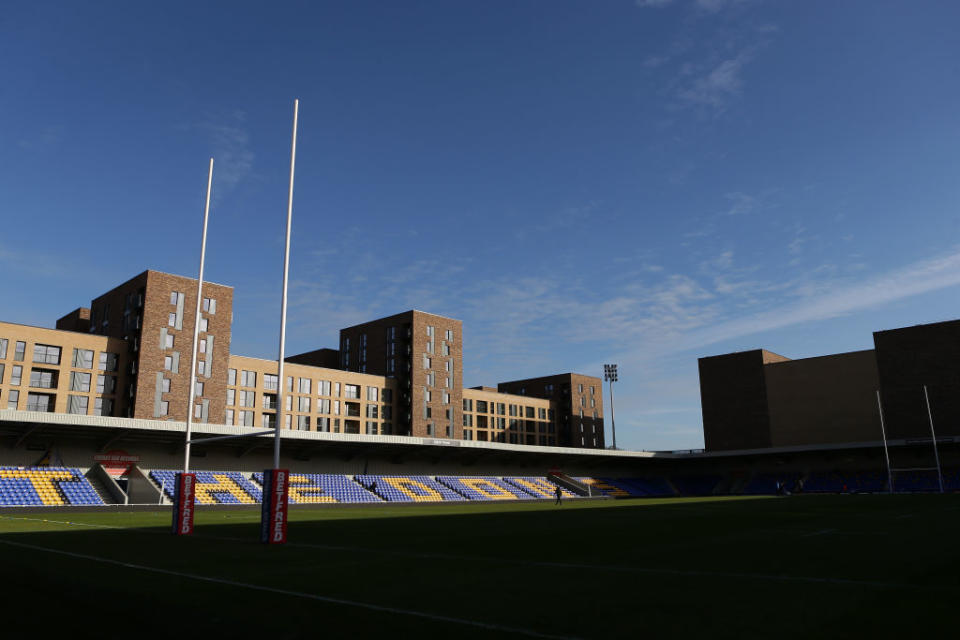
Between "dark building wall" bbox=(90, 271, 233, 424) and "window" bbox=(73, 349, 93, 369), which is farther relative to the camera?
"dark building wall" bbox=(90, 271, 233, 424)

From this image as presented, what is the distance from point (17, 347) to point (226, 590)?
7454 centimetres

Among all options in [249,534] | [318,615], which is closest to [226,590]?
[318,615]

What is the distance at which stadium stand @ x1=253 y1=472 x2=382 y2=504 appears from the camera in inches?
2392

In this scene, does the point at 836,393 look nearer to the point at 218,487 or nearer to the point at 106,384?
the point at 218,487

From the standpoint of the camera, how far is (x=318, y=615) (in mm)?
8945

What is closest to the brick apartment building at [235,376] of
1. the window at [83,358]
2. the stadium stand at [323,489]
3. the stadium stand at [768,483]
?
the window at [83,358]

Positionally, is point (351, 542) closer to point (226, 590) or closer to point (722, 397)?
point (226, 590)

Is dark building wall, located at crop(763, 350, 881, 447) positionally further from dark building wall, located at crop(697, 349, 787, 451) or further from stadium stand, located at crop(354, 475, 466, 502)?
stadium stand, located at crop(354, 475, 466, 502)

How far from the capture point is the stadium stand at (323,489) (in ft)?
199

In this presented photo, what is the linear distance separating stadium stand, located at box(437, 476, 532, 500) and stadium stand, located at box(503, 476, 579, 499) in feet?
3.92

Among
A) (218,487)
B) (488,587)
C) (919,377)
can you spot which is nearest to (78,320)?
(218,487)

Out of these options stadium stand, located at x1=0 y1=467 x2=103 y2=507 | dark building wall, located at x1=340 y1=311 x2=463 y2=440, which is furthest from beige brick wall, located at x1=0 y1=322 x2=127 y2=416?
dark building wall, located at x1=340 y1=311 x2=463 y2=440

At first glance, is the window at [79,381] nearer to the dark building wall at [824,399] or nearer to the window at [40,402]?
the window at [40,402]

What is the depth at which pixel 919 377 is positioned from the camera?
296ft
